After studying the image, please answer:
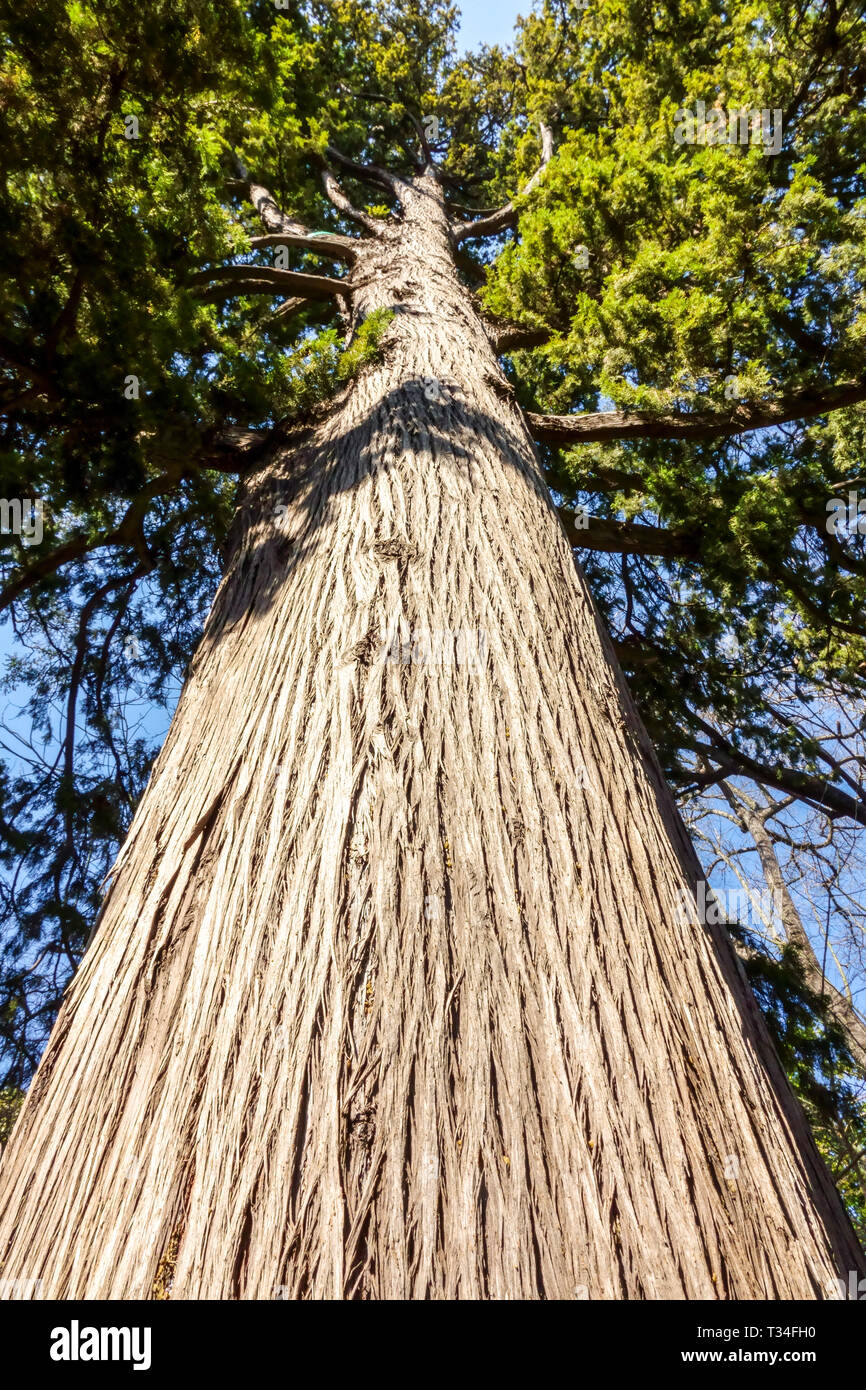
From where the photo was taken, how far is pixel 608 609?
574 centimetres

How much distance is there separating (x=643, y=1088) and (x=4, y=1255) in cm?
106

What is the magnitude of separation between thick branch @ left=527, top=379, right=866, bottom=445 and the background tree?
17 mm

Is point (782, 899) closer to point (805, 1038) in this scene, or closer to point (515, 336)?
point (805, 1038)

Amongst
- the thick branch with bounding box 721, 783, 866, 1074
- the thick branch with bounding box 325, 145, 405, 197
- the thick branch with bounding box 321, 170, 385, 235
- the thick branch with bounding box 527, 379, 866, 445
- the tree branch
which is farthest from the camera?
the thick branch with bounding box 325, 145, 405, 197

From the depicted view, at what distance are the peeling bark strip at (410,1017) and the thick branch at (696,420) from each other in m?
2.36

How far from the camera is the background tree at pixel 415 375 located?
3266 millimetres

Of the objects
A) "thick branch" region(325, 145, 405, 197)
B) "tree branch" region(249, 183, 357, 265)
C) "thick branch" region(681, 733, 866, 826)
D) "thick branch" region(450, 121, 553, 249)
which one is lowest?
"thick branch" region(681, 733, 866, 826)

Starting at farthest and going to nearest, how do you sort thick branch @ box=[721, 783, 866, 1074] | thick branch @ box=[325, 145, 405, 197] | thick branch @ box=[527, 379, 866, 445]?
thick branch @ box=[325, 145, 405, 197] < thick branch @ box=[721, 783, 866, 1074] < thick branch @ box=[527, 379, 866, 445]

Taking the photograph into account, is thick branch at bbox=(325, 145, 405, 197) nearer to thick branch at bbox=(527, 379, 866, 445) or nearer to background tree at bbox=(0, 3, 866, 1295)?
background tree at bbox=(0, 3, 866, 1295)

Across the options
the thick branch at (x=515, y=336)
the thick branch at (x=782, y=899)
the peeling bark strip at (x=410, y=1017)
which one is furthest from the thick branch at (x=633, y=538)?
the thick branch at (x=782, y=899)

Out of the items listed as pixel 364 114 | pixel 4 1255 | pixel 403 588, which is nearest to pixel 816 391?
pixel 403 588

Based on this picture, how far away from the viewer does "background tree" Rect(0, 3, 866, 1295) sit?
3.27 meters

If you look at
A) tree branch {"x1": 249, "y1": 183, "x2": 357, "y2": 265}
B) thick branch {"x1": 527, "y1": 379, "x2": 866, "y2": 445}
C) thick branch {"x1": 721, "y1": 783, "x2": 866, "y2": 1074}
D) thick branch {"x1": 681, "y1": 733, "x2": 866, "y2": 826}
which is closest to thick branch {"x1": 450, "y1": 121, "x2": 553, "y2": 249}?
tree branch {"x1": 249, "y1": 183, "x2": 357, "y2": 265}
